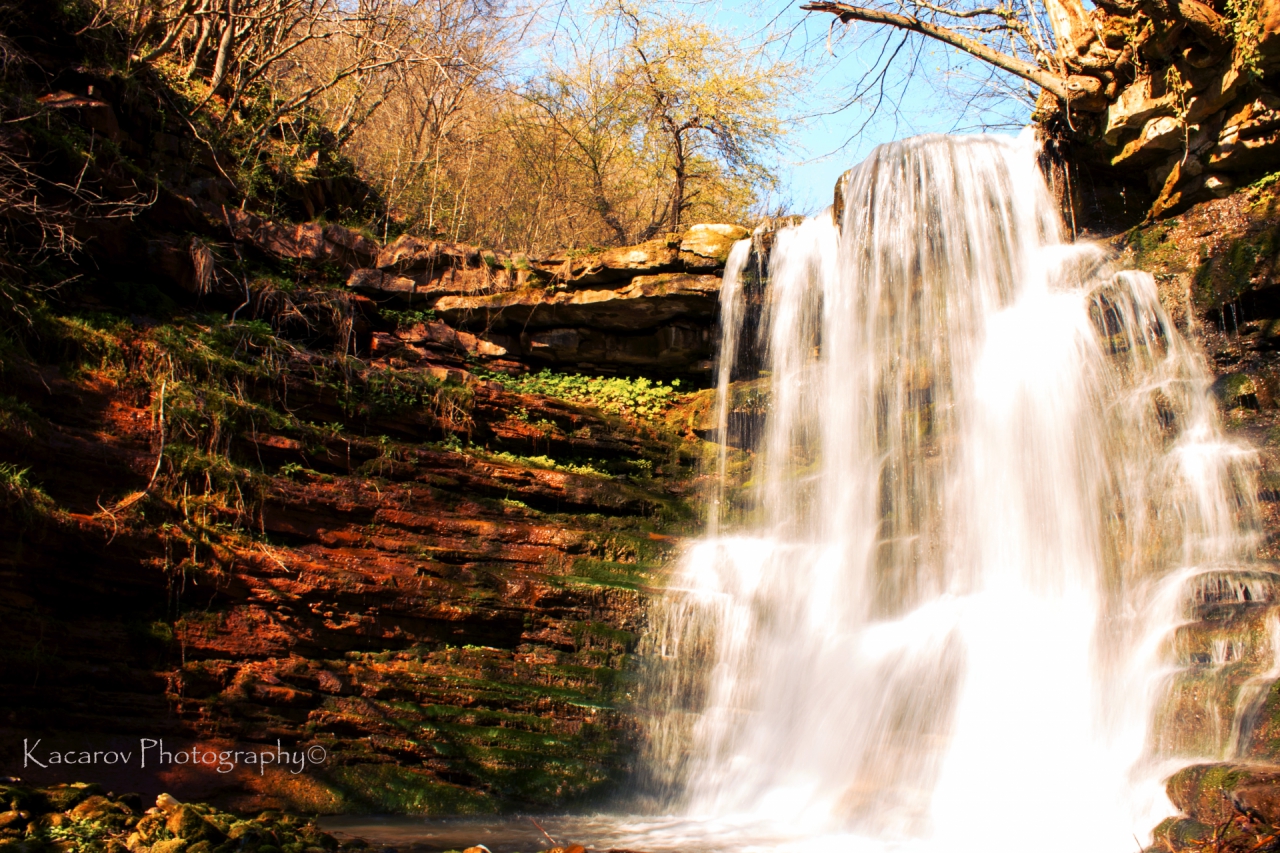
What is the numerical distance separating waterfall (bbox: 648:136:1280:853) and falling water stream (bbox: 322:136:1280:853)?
3 cm

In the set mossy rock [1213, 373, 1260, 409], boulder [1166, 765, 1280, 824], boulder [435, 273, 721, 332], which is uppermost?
boulder [435, 273, 721, 332]

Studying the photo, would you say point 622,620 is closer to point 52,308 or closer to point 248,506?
point 248,506

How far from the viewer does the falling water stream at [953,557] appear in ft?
19.3

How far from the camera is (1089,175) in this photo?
11.1 meters

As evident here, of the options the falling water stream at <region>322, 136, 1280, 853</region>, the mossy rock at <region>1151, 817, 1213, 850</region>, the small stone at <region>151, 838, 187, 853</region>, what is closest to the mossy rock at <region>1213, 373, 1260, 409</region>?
the falling water stream at <region>322, 136, 1280, 853</region>

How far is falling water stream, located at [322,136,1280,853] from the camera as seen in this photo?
589 centimetres

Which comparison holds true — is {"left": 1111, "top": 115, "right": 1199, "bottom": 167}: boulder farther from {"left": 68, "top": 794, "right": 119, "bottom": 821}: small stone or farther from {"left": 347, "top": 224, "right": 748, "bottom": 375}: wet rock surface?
{"left": 68, "top": 794, "right": 119, "bottom": 821}: small stone

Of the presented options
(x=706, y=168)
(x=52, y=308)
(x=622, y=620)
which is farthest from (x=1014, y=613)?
(x=706, y=168)

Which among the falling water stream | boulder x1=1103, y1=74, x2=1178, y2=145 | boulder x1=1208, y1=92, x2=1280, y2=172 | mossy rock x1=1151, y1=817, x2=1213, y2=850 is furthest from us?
boulder x1=1103, y1=74, x2=1178, y2=145

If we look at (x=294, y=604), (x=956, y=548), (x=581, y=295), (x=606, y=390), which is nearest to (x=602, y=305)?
(x=581, y=295)

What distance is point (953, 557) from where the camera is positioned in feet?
28.5

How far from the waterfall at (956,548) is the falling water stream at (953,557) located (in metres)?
0.03

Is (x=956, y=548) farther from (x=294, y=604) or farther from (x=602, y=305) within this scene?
(x=294, y=604)

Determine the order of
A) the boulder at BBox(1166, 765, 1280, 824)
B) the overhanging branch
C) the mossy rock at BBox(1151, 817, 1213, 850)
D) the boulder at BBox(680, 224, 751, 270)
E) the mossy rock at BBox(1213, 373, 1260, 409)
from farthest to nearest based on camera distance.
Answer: the boulder at BBox(680, 224, 751, 270) < the overhanging branch < the mossy rock at BBox(1213, 373, 1260, 409) < the mossy rock at BBox(1151, 817, 1213, 850) < the boulder at BBox(1166, 765, 1280, 824)
